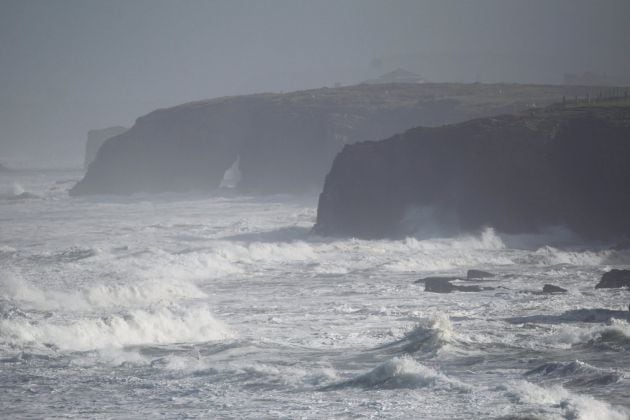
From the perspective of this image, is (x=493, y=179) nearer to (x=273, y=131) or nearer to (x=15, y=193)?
(x=273, y=131)

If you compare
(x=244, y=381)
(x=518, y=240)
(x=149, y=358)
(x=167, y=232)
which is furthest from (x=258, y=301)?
(x=167, y=232)

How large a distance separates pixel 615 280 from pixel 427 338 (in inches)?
538

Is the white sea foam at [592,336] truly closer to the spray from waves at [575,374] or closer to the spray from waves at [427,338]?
the spray from waves at [427,338]

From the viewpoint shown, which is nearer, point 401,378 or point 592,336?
point 401,378

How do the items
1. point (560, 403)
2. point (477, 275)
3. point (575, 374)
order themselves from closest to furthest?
point (560, 403)
point (575, 374)
point (477, 275)

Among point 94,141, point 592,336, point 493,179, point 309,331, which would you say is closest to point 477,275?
point 309,331

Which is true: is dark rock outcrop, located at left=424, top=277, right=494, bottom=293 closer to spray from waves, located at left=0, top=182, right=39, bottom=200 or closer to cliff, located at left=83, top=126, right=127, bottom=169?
spray from waves, located at left=0, top=182, right=39, bottom=200

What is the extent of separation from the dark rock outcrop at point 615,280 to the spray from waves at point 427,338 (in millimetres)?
11813

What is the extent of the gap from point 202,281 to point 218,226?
84.8 feet

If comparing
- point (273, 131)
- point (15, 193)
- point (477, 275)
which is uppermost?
point (273, 131)

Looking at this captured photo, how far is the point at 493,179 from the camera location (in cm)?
5881

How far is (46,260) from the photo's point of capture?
4575cm

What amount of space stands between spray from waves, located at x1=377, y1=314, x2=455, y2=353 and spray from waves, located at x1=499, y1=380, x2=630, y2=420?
14.2 ft

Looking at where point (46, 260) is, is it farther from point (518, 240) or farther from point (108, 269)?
point (518, 240)
